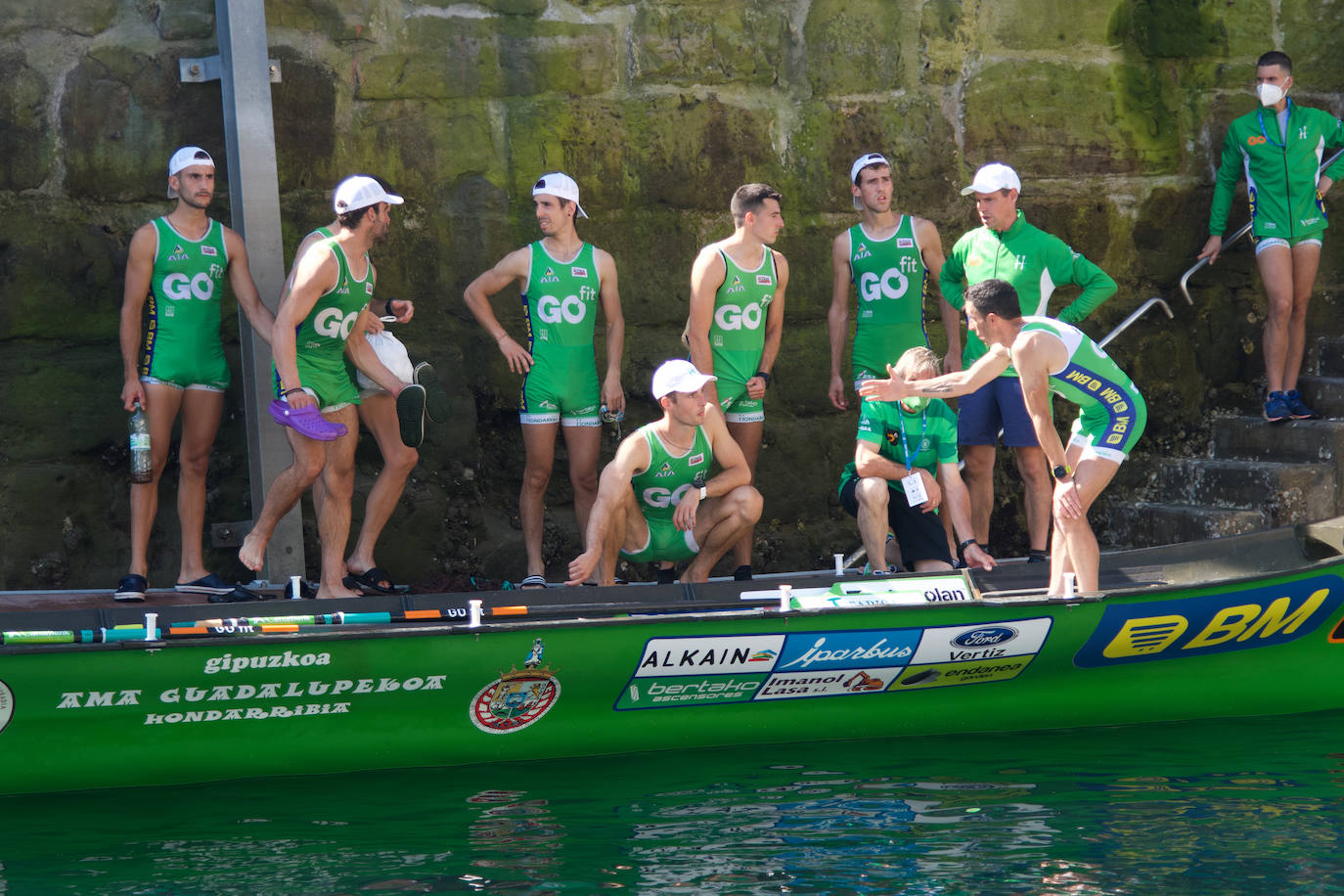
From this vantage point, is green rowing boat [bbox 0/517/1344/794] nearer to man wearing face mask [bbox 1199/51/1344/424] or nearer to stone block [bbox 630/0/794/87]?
man wearing face mask [bbox 1199/51/1344/424]

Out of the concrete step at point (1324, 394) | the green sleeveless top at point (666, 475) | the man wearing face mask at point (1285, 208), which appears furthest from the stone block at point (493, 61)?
the concrete step at point (1324, 394)

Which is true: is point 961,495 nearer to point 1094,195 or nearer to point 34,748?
point 1094,195

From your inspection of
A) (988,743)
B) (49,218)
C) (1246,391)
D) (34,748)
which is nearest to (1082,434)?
(988,743)

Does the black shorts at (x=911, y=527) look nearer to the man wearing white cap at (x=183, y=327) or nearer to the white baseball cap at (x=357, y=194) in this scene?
the white baseball cap at (x=357, y=194)

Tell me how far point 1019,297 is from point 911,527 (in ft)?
4.30

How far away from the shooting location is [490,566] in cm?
796

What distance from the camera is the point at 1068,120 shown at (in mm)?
8625

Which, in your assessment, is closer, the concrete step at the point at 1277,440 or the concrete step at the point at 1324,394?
the concrete step at the point at 1277,440

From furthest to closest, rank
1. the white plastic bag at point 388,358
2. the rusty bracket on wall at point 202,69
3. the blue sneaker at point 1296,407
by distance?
the blue sneaker at point 1296,407
the rusty bracket on wall at point 202,69
the white plastic bag at point 388,358

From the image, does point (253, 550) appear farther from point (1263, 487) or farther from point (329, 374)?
point (1263, 487)

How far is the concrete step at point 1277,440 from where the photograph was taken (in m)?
7.84

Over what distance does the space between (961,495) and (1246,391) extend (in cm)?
309

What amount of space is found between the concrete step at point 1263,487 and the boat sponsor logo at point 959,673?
273cm

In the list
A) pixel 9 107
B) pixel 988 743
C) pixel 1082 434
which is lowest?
pixel 988 743
